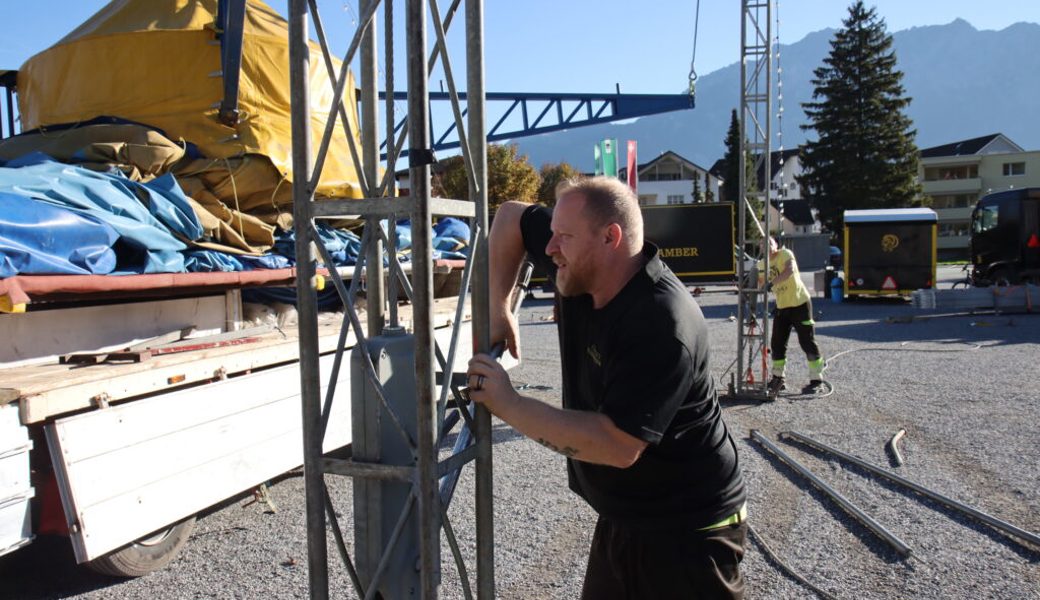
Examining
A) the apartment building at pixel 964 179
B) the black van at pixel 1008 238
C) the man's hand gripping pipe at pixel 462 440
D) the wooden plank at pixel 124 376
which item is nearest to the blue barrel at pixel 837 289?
the black van at pixel 1008 238

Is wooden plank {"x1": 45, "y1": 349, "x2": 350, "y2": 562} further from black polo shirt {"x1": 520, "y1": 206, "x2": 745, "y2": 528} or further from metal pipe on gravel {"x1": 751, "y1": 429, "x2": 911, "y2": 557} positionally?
metal pipe on gravel {"x1": 751, "y1": 429, "x2": 911, "y2": 557}

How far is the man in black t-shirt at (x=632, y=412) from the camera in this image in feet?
6.66

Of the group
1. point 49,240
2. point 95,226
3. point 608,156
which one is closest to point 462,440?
point 49,240

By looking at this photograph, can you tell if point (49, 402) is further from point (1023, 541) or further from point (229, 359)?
point (1023, 541)

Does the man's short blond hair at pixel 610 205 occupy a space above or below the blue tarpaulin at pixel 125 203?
below

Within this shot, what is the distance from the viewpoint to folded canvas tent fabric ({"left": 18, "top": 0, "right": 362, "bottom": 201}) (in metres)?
6.41

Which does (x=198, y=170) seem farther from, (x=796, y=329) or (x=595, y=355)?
(x=796, y=329)

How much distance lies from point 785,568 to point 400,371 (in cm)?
328

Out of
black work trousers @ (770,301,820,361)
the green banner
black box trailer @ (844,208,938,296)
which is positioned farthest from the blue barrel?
black work trousers @ (770,301,820,361)

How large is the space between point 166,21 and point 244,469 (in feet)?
13.9

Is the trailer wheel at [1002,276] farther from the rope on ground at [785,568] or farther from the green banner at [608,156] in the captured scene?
the rope on ground at [785,568]

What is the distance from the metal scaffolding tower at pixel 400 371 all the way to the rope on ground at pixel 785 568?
98.9 inches

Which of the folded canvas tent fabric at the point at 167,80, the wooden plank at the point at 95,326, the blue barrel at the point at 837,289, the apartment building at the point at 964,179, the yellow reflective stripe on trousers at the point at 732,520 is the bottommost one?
the blue barrel at the point at 837,289

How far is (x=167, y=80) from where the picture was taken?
255 inches
